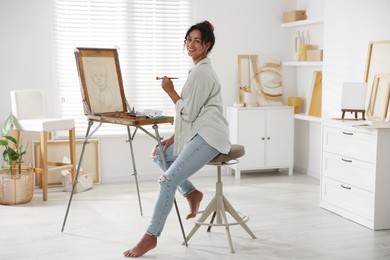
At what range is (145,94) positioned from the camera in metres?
6.14

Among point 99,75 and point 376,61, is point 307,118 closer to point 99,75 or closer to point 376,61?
point 376,61

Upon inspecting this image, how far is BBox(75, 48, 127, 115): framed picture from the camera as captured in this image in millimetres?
4152

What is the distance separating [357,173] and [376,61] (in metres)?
0.96

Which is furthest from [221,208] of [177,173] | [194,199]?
[177,173]

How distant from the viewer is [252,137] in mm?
6262

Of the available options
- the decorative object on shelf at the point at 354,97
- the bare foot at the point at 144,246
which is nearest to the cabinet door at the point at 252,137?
the decorative object on shelf at the point at 354,97

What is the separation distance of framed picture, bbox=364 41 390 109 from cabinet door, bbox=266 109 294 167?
1736mm

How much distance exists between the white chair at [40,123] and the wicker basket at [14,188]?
0.17 meters

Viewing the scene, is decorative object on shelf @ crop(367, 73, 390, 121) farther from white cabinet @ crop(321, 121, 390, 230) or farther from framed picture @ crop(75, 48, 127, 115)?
framed picture @ crop(75, 48, 127, 115)

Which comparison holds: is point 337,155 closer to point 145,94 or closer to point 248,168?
point 248,168

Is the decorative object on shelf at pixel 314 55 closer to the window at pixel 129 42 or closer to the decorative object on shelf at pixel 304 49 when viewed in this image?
the decorative object on shelf at pixel 304 49

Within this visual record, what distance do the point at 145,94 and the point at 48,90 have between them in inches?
40.7

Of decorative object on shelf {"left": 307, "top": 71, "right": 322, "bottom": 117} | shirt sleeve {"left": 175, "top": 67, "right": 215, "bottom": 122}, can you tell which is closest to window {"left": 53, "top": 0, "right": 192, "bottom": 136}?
decorative object on shelf {"left": 307, "top": 71, "right": 322, "bottom": 117}

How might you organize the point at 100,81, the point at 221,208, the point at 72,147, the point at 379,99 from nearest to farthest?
the point at 221,208 → the point at 100,81 → the point at 379,99 → the point at 72,147
